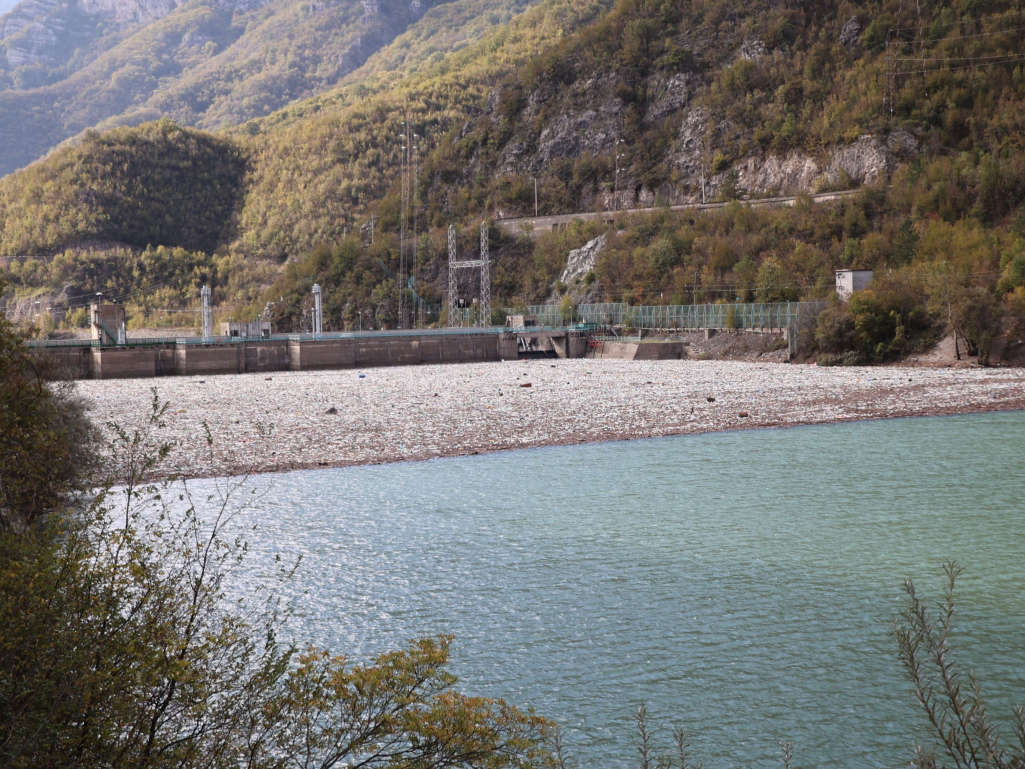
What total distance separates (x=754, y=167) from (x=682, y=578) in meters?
88.7

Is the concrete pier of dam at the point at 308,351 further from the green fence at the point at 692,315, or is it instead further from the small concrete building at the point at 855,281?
the small concrete building at the point at 855,281

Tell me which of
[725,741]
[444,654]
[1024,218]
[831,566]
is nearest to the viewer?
[444,654]

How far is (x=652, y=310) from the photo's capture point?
75.0 metres

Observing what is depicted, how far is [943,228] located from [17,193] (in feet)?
473

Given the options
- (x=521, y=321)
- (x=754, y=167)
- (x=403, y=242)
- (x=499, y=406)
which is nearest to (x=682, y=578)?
(x=499, y=406)

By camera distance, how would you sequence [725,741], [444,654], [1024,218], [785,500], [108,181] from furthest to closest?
[108,181], [1024,218], [785,500], [725,741], [444,654]

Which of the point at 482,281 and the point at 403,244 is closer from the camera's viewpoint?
the point at 482,281

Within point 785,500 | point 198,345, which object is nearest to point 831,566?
point 785,500

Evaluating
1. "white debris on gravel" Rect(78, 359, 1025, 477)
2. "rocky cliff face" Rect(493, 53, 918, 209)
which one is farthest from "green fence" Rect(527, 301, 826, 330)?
"rocky cliff face" Rect(493, 53, 918, 209)

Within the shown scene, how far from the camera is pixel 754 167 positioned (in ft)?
313

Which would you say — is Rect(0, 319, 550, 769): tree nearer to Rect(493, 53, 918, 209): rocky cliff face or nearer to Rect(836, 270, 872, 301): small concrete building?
Rect(836, 270, 872, 301): small concrete building

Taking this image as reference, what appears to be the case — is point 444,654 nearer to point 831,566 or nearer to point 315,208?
point 831,566

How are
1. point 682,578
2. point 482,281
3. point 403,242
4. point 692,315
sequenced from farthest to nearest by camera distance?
point 403,242 < point 482,281 < point 692,315 < point 682,578

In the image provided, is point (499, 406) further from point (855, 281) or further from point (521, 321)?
point (521, 321)
